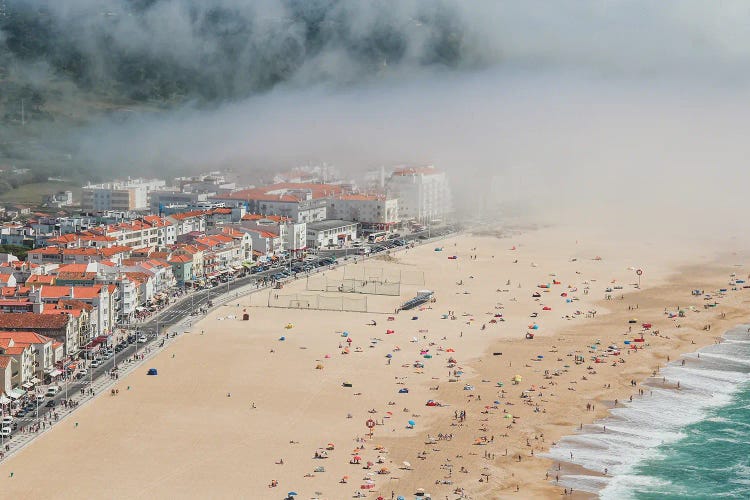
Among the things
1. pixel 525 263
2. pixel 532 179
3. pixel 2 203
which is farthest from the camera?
pixel 532 179

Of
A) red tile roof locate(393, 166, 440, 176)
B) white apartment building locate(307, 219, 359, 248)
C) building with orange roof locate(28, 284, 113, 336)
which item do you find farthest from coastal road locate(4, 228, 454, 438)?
red tile roof locate(393, 166, 440, 176)

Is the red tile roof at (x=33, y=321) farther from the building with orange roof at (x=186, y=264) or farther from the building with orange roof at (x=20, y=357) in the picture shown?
the building with orange roof at (x=186, y=264)

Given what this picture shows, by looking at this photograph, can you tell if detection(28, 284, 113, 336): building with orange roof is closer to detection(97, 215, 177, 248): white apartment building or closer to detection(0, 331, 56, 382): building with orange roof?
detection(0, 331, 56, 382): building with orange roof

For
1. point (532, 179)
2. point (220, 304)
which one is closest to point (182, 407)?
point (220, 304)

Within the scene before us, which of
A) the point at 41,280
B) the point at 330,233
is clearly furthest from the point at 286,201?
the point at 41,280

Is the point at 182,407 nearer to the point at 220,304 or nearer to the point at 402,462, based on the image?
the point at 402,462

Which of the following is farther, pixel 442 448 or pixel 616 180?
pixel 616 180
